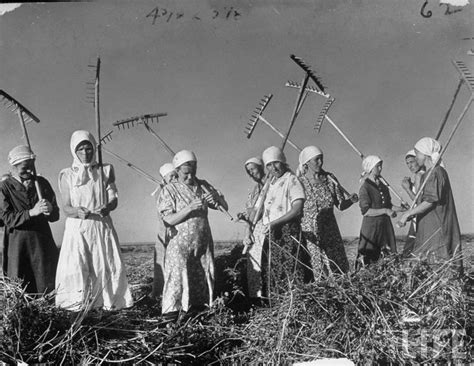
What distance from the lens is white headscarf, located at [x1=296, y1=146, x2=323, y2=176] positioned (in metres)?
5.84

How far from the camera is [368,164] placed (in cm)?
589

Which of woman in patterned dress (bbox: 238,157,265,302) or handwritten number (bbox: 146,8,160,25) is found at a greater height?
handwritten number (bbox: 146,8,160,25)

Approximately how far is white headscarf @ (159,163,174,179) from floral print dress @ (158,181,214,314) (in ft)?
0.59

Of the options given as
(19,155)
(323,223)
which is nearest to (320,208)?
(323,223)

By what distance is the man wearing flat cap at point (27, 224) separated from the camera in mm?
5445

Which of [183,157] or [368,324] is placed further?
[183,157]

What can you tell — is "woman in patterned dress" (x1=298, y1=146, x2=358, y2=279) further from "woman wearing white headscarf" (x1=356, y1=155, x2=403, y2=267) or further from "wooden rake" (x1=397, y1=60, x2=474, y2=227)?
"wooden rake" (x1=397, y1=60, x2=474, y2=227)

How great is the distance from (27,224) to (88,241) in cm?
53

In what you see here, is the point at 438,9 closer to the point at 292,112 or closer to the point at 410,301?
the point at 292,112

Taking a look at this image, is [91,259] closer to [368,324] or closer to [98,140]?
[98,140]

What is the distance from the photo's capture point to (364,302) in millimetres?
4961

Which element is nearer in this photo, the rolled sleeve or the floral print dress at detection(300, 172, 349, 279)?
the floral print dress at detection(300, 172, 349, 279)

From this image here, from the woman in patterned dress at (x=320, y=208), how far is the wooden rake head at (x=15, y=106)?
239 cm

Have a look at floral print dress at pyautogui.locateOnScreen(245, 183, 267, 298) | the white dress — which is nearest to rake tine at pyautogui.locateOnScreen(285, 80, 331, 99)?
floral print dress at pyautogui.locateOnScreen(245, 183, 267, 298)
